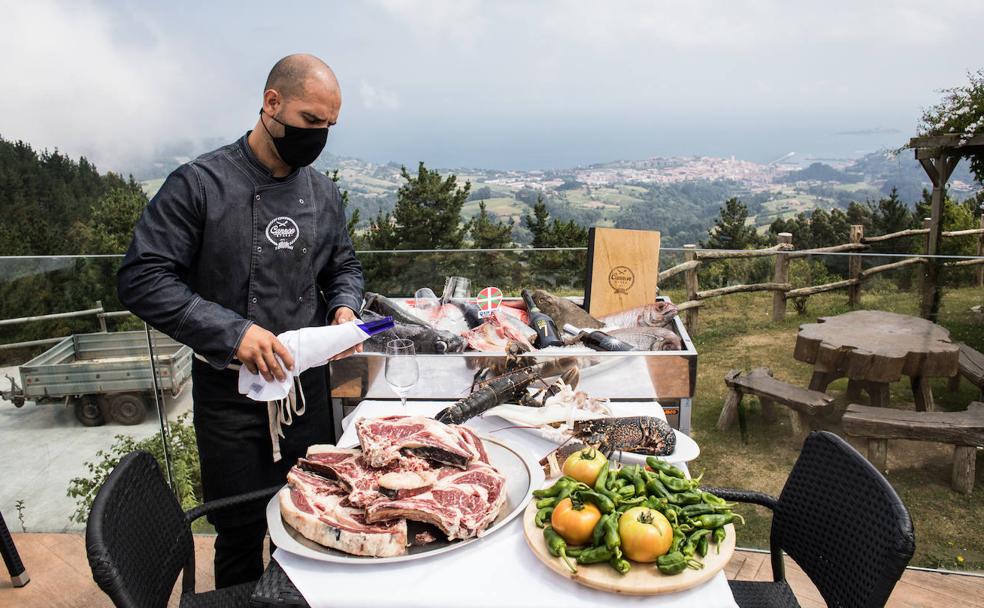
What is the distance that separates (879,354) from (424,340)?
1938 millimetres

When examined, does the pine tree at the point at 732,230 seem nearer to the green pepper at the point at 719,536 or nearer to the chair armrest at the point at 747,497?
the chair armrest at the point at 747,497

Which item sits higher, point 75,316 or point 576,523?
point 75,316

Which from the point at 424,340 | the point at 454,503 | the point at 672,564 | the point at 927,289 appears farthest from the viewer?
the point at 927,289

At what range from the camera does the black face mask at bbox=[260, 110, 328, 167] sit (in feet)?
6.58

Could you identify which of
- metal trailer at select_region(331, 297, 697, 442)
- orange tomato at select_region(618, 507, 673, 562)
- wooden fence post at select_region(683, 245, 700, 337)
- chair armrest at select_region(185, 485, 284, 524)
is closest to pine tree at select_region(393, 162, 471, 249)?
wooden fence post at select_region(683, 245, 700, 337)

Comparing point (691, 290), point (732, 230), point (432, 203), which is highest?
point (432, 203)

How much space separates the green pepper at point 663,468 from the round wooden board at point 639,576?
0.22 m

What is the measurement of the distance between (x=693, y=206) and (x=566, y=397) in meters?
43.1

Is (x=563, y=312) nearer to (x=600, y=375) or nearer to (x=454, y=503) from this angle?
(x=600, y=375)

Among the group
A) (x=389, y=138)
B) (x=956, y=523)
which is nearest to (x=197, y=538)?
(x=956, y=523)

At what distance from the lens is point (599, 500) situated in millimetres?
1340

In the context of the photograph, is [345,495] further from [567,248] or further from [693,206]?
[693,206]

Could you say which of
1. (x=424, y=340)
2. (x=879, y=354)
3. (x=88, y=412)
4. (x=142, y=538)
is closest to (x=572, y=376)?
(x=424, y=340)

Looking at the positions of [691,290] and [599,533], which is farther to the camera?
[691,290]
